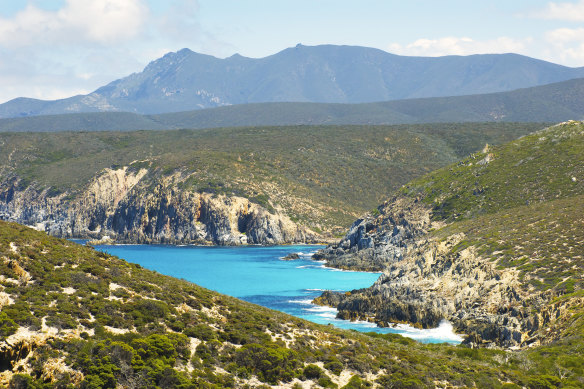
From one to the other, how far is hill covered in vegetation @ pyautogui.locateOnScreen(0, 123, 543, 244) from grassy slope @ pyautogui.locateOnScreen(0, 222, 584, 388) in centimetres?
10668

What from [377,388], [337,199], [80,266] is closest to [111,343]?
[80,266]

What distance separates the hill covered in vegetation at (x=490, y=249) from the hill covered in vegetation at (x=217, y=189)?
4327cm

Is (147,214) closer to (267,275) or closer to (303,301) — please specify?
(267,275)

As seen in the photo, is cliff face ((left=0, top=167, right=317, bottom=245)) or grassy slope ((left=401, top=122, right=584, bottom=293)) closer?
grassy slope ((left=401, top=122, right=584, bottom=293))

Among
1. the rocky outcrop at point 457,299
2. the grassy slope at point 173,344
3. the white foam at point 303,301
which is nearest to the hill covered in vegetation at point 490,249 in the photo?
the rocky outcrop at point 457,299

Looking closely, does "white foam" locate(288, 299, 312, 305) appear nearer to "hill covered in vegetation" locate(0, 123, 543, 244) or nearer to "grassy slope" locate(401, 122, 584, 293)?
"grassy slope" locate(401, 122, 584, 293)

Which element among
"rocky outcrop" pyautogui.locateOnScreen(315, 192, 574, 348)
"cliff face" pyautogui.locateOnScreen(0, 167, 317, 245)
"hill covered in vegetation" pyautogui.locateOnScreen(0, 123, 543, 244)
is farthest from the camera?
"hill covered in vegetation" pyautogui.locateOnScreen(0, 123, 543, 244)

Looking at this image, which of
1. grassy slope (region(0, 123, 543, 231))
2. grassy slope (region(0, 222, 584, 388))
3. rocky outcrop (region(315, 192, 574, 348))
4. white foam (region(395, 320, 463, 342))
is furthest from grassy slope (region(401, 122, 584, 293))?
grassy slope (region(0, 123, 543, 231))

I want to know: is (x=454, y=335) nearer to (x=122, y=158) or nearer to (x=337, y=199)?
(x=337, y=199)

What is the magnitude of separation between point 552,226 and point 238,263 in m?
61.1

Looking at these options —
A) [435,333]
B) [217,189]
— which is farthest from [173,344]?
[217,189]

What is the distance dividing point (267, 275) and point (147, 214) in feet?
230

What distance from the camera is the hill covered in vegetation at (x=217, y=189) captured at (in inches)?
5719

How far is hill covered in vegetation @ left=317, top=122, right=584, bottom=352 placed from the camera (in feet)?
155
